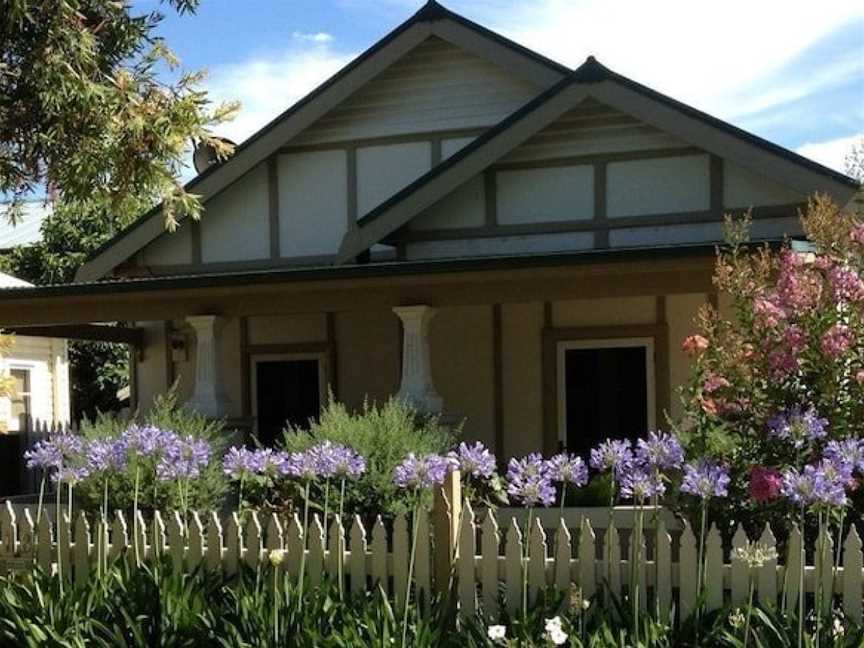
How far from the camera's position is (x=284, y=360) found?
1325cm

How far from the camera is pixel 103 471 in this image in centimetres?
648

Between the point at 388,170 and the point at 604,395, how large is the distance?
4.04m

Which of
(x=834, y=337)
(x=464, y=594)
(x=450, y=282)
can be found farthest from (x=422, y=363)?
(x=834, y=337)

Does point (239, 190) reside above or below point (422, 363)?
above

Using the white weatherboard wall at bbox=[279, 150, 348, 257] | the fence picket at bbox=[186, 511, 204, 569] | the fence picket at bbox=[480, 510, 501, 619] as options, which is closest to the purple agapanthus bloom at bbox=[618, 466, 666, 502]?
the fence picket at bbox=[480, 510, 501, 619]

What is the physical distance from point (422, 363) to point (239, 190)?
186 inches

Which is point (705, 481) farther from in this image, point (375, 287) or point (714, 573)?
point (375, 287)

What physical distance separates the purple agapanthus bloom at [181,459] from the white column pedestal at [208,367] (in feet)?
16.7

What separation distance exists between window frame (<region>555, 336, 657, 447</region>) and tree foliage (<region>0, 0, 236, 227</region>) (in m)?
5.34

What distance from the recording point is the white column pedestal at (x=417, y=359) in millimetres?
10344

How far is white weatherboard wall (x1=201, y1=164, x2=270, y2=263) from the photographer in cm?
1380

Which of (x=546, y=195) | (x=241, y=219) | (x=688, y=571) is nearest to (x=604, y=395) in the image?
(x=546, y=195)

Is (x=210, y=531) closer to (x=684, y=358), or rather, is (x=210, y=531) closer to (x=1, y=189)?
(x=1, y=189)

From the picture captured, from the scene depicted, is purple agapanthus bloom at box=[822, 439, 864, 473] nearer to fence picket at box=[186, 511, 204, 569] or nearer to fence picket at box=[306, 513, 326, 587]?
fence picket at box=[306, 513, 326, 587]
